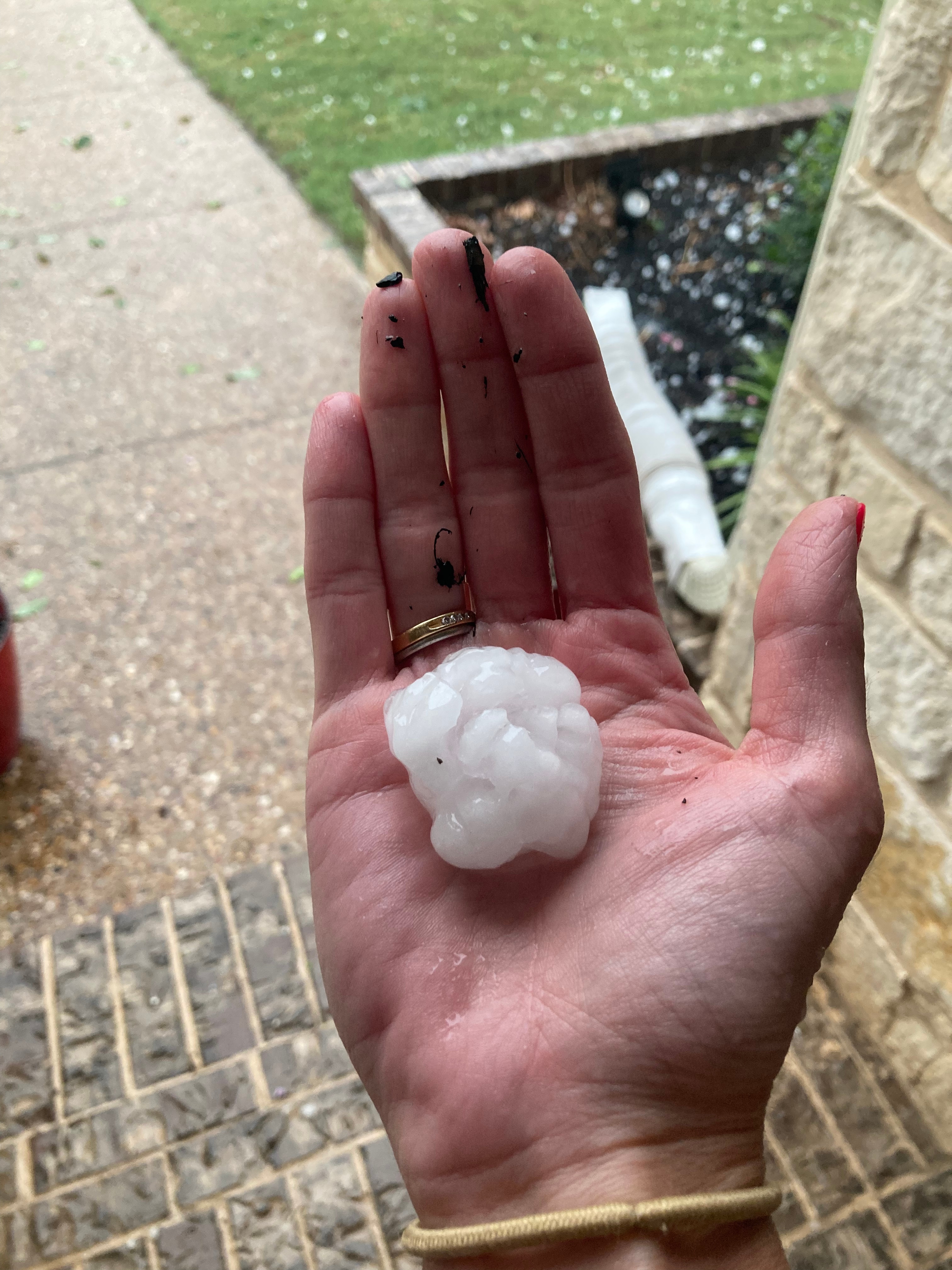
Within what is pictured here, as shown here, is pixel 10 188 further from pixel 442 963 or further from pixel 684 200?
pixel 442 963

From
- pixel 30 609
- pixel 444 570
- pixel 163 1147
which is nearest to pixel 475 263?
pixel 444 570

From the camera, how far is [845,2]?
20.7 ft

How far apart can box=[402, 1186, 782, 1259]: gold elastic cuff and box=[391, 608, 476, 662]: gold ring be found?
77cm

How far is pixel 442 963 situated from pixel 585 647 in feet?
1.70

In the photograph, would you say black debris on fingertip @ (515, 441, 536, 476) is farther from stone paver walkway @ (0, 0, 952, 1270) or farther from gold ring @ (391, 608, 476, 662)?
stone paver walkway @ (0, 0, 952, 1270)

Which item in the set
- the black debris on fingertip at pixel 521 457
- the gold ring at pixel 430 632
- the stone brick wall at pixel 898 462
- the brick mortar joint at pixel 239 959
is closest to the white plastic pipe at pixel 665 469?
the stone brick wall at pixel 898 462

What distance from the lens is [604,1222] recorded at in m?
1.01

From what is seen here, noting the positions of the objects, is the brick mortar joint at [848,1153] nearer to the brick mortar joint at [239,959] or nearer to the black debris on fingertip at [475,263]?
the brick mortar joint at [239,959]

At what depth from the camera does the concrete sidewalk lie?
242cm

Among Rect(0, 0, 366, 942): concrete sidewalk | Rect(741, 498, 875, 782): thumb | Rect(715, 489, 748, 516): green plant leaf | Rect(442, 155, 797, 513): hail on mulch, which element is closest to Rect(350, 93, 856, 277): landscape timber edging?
Rect(442, 155, 797, 513): hail on mulch

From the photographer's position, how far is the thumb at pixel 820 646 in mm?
1167

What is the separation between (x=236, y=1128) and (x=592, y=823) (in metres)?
1.12

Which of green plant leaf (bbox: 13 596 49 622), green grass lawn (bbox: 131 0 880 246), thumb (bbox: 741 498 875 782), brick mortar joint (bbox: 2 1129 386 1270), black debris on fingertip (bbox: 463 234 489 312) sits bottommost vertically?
brick mortar joint (bbox: 2 1129 386 1270)

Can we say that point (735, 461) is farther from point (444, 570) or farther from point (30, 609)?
point (30, 609)
